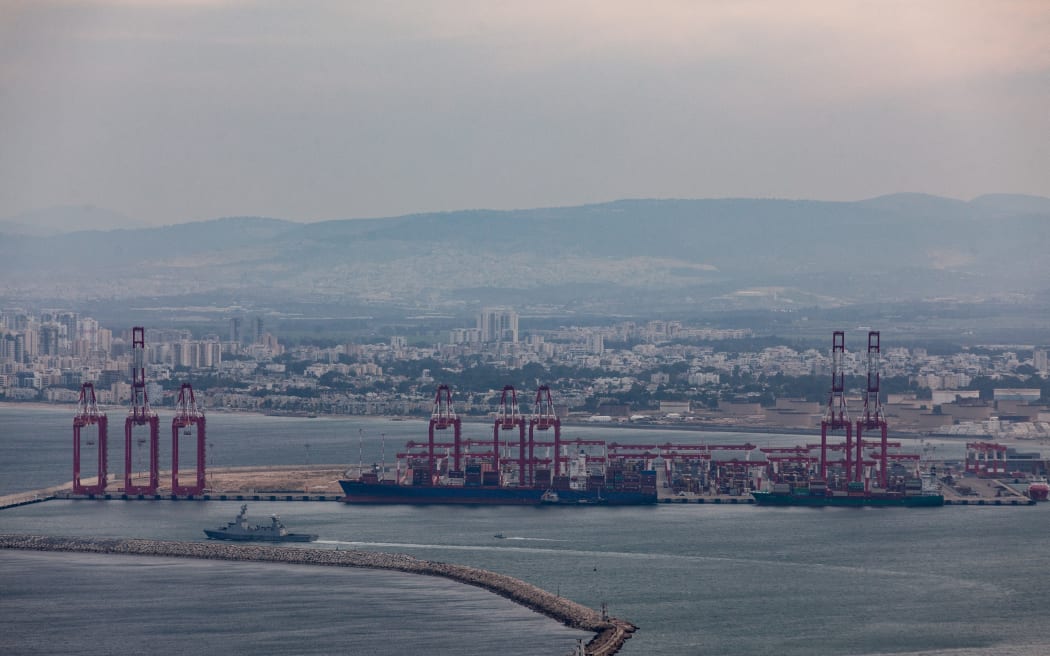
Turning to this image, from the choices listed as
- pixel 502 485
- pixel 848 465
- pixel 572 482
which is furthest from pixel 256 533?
pixel 848 465

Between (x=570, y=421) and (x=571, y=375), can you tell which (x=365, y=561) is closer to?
(x=570, y=421)

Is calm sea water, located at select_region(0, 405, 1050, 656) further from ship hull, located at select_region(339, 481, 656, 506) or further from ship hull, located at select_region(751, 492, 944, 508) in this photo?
ship hull, located at select_region(339, 481, 656, 506)

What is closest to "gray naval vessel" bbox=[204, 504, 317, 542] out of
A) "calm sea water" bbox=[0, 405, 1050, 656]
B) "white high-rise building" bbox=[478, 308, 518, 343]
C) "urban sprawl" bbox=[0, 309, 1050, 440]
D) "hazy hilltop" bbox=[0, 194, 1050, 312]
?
"calm sea water" bbox=[0, 405, 1050, 656]

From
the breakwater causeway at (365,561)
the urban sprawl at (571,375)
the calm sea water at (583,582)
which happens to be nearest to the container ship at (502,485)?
the calm sea water at (583,582)

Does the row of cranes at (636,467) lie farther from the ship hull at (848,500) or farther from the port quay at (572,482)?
the ship hull at (848,500)

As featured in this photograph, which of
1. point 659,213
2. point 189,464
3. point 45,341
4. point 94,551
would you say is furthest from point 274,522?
point 659,213

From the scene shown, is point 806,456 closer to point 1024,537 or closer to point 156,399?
point 1024,537
